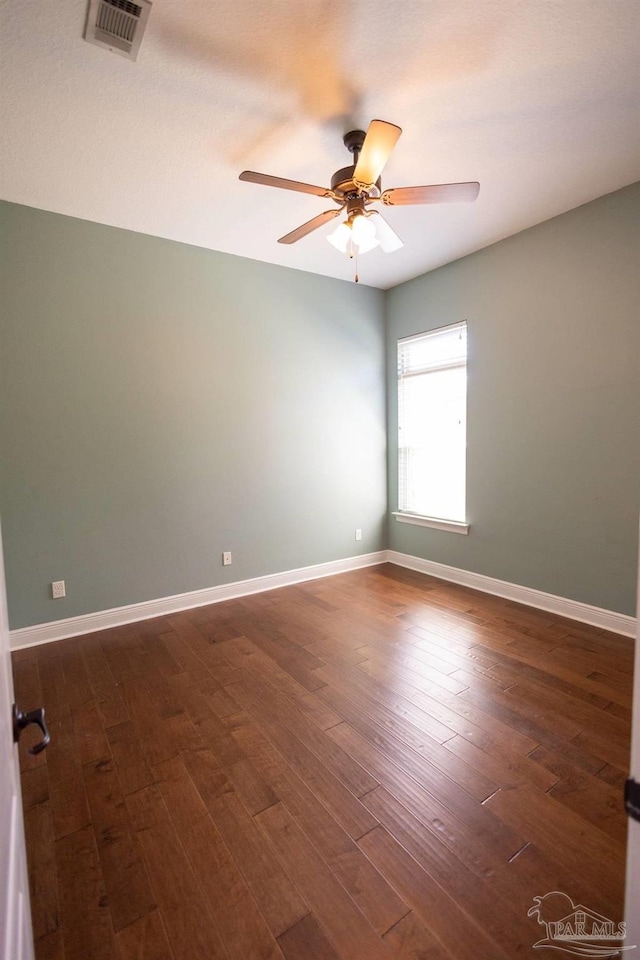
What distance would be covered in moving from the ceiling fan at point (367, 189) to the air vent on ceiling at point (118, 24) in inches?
22.0

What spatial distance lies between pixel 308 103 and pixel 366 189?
435 mm

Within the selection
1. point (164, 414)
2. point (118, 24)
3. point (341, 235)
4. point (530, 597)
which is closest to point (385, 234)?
point (341, 235)

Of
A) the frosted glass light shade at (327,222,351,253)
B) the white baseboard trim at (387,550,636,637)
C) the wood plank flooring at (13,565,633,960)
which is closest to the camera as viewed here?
the wood plank flooring at (13,565,633,960)

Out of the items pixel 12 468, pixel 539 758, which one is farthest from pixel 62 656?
pixel 539 758

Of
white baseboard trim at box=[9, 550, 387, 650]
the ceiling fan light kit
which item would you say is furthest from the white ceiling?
white baseboard trim at box=[9, 550, 387, 650]

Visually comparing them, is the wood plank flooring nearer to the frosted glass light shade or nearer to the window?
the window

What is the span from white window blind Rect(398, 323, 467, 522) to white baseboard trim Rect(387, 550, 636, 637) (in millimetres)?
510

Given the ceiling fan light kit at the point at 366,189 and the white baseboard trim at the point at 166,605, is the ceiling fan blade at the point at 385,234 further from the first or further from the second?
the white baseboard trim at the point at 166,605

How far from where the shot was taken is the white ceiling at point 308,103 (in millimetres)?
1543

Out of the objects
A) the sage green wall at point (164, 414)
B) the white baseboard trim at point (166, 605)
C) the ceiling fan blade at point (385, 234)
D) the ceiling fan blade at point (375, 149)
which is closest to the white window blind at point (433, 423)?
the sage green wall at point (164, 414)

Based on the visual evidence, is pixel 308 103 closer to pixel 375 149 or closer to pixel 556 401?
pixel 375 149

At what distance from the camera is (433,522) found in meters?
4.05

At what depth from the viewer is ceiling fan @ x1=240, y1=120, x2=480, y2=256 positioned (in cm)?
175

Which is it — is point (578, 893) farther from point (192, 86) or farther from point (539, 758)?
point (192, 86)
